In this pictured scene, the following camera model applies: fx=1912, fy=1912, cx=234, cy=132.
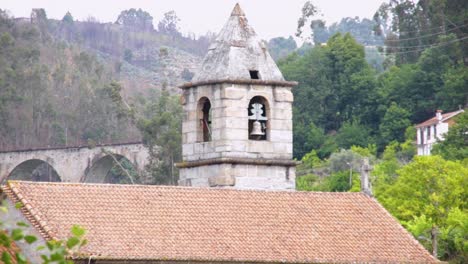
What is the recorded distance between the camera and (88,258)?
108 ft

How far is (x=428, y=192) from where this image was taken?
69062mm

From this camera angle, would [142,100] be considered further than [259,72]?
Yes

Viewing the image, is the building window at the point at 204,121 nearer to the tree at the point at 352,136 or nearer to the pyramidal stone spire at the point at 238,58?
the pyramidal stone spire at the point at 238,58

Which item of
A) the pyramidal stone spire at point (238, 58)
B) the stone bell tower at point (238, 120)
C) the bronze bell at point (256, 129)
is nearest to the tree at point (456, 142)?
the pyramidal stone spire at point (238, 58)

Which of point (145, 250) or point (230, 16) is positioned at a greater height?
point (230, 16)

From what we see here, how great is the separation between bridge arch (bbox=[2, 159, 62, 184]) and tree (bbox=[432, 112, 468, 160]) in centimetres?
2665

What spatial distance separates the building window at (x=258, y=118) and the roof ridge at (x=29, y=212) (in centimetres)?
776

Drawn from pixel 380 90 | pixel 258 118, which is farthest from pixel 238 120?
pixel 380 90

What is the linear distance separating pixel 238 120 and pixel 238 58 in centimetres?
150

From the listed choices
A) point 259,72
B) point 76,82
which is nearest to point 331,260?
point 259,72

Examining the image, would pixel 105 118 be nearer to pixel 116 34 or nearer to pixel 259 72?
pixel 116 34

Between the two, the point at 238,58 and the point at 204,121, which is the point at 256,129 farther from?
the point at 238,58

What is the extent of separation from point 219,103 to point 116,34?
517ft

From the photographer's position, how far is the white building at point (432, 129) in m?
107
